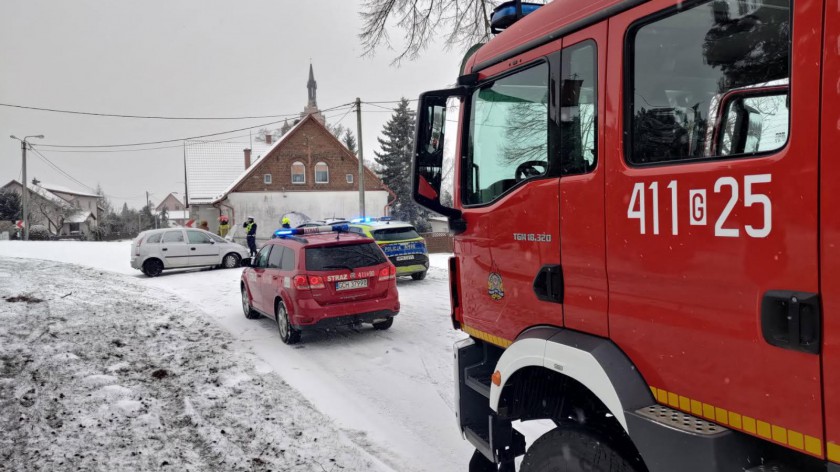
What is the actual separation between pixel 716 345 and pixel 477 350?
1.83m

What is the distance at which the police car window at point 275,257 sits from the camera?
8844 millimetres

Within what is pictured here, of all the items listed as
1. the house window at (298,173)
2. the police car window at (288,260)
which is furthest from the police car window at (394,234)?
the house window at (298,173)

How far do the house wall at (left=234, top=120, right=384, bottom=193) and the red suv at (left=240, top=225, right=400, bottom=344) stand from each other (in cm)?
3277

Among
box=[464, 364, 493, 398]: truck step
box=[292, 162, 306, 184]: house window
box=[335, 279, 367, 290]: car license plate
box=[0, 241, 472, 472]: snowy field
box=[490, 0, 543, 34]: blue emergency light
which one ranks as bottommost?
box=[0, 241, 472, 472]: snowy field

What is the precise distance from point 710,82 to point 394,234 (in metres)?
12.4

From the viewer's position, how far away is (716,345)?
1792mm

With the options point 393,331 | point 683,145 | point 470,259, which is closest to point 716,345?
point 683,145

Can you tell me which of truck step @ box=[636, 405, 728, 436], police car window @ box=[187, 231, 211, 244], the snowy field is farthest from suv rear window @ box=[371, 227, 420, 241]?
truck step @ box=[636, 405, 728, 436]

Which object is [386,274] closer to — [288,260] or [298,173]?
[288,260]

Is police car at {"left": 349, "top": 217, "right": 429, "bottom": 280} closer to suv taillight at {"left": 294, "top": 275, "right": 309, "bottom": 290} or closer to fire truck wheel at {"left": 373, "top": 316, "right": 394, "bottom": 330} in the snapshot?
fire truck wheel at {"left": 373, "top": 316, "right": 394, "bottom": 330}

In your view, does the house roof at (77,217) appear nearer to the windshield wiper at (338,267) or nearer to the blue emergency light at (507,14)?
the windshield wiper at (338,267)

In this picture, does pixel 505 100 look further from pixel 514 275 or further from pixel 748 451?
pixel 748 451

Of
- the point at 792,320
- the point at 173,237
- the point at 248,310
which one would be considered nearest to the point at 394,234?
the point at 248,310

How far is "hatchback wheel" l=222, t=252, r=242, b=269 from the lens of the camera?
19.1 m
